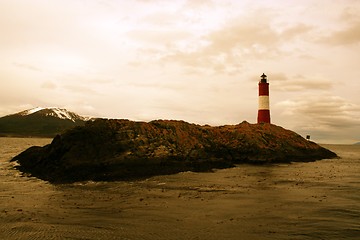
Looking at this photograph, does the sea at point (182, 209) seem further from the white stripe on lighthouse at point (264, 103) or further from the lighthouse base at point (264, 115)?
the white stripe on lighthouse at point (264, 103)

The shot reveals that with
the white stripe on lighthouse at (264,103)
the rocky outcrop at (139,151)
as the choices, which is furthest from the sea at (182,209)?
the white stripe on lighthouse at (264,103)

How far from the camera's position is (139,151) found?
17.9 meters

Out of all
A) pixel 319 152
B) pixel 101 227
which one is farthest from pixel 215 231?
pixel 319 152

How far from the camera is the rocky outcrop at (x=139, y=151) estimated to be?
1652cm

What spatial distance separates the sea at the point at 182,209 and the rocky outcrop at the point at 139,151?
169 centimetres

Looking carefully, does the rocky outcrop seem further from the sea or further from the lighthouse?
the lighthouse

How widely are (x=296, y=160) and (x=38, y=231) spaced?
21.6 meters

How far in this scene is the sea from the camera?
721 cm

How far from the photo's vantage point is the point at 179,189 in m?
12.8

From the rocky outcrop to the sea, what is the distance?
1.69m

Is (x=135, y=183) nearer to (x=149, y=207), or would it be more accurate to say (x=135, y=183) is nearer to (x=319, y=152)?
(x=149, y=207)

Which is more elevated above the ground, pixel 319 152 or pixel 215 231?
pixel 319 152

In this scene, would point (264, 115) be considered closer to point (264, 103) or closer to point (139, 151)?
point (264, 103)

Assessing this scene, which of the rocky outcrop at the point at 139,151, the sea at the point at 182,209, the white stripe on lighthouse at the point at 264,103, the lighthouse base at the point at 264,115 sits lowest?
the sea at the point at 182,209
